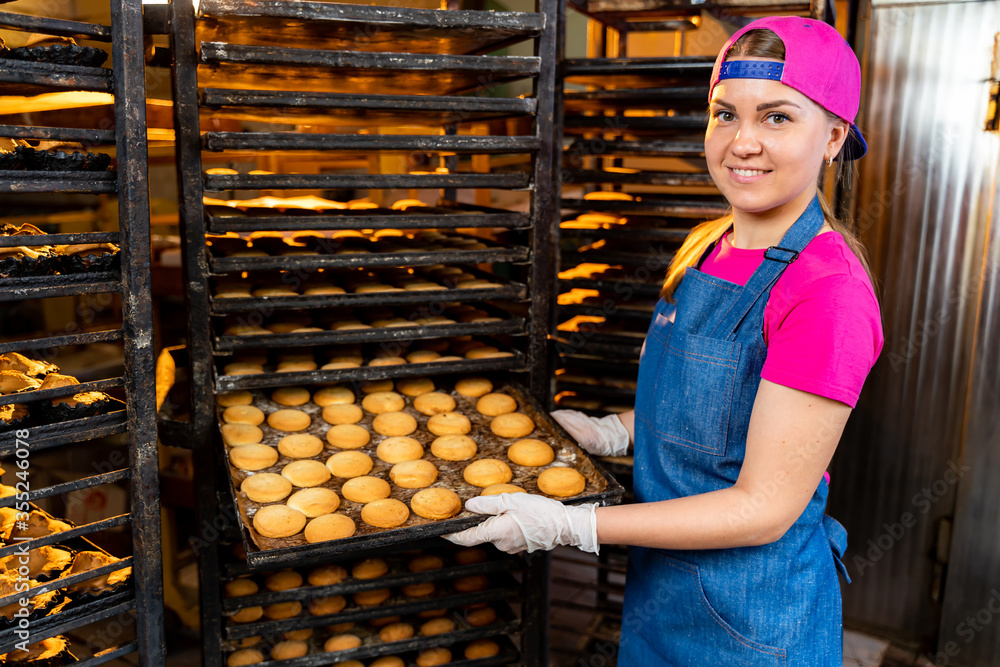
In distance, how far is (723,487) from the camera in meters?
1.61

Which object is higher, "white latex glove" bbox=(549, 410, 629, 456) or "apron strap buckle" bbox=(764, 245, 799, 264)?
"apron strap buckle" bbox=(764, 245, 799, 264)

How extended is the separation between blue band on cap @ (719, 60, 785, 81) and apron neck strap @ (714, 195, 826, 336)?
11.8 inches

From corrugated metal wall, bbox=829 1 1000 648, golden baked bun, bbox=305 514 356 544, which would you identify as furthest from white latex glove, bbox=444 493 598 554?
corrugated metal wall, bbox=829 1 1000 648

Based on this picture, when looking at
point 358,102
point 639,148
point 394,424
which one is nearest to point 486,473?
point 394,424

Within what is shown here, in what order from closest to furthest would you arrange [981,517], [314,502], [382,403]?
[314,502], [382,403], [981,517]

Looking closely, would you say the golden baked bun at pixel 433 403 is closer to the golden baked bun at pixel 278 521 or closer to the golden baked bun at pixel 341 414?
the golden baked bun at pixel 341 414

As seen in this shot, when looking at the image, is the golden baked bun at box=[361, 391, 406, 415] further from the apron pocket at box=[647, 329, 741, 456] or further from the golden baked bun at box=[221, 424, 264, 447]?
the apron pocket at box=[647, 329, 741, 456]

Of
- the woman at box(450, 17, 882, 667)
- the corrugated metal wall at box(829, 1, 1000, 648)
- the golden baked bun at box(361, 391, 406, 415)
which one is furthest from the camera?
the corrugated metal wall at box(829, 1, 1000, 648)

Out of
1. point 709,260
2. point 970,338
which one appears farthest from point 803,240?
point 970,338

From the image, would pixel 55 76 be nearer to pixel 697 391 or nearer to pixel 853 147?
pixel 697 391

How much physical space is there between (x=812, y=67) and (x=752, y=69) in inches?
4.4

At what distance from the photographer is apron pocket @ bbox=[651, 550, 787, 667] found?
5.23 ft

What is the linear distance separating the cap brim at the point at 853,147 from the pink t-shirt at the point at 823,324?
240 millimetres

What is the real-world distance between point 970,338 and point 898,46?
4.08ft
